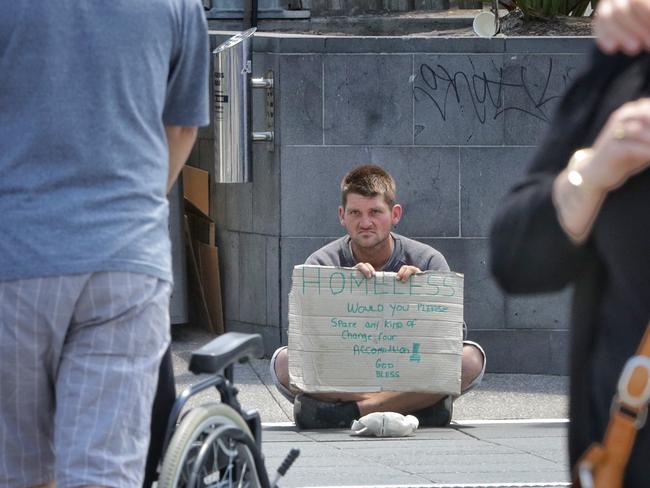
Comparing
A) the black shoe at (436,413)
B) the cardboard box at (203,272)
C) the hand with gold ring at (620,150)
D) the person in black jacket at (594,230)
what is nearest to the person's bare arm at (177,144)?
the person in black jacket at (594,230)

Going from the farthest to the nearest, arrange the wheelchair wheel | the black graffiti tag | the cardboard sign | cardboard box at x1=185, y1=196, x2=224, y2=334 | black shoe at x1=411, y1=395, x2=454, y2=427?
1. cardboard box at x1=185, y1=196, x2=224, y2=334
2. the black graffiti tag
3. black shoe at x1=411, y1=395, x2=454, y2=427
4. the cardboard sign
5. the wheelchair wheel

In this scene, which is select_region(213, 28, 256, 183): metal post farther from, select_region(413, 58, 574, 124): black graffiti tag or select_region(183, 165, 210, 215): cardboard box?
select_region(413, 58, 574, 124): black graffiti tag

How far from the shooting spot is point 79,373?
9.59ft

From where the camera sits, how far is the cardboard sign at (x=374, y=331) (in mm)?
6906

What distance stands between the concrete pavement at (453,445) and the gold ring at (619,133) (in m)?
3.10

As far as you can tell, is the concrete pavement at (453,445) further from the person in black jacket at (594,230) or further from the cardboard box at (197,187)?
the person in black jacket at (594,230)

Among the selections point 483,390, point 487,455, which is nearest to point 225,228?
point 483,390

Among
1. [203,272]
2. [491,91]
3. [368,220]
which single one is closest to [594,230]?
[368,220]

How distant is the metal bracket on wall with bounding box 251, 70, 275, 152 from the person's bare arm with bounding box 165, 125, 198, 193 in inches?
212

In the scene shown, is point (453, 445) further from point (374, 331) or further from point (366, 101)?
point (366, 101)

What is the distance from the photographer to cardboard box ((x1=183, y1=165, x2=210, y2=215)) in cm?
972

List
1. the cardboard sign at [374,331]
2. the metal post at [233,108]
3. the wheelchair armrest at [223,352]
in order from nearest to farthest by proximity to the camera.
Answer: the wheelchair armrest at [223,352], the cardboard sign at [374,331], the metal post at [233,108]

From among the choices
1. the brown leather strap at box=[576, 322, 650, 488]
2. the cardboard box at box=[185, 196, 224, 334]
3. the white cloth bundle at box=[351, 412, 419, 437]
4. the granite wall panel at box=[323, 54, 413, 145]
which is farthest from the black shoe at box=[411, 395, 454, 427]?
the brown leather strap at box=[576, 322, 650, 488]

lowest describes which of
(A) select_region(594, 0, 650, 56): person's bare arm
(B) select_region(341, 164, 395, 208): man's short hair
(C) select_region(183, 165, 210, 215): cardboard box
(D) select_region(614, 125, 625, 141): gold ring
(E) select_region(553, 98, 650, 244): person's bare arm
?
(C) select_region(183, 165, 210, 215): cardboard box
